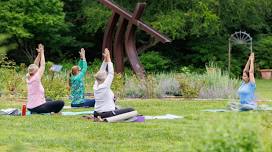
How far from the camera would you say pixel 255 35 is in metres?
37.9

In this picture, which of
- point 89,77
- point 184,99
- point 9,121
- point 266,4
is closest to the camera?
point 9,121

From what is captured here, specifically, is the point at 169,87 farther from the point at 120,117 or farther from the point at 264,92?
the point at 120,117

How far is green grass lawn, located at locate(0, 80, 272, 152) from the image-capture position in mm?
4324

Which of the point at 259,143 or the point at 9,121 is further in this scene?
the point at 9,121

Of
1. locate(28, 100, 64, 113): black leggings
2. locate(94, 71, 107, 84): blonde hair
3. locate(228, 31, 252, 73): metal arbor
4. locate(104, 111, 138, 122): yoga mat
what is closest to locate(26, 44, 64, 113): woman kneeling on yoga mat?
locate(28, 100, 64, 113): black leggings

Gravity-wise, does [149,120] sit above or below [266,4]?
below

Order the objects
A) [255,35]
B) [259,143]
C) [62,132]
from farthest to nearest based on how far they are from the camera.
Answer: [255,35] → [62,132] → [259,143]

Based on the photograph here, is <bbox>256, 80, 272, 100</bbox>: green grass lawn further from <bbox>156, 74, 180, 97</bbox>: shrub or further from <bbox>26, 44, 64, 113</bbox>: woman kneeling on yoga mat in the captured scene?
<bbox>26, 44, 64, 113</bbox>: woman kneeling on yoga mat

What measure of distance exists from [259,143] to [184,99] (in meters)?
12.4

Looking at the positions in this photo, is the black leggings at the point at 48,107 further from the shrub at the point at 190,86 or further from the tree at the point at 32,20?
the tree at the point at 32,20

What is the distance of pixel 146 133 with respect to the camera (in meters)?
9.52

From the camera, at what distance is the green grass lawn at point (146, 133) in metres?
4.32

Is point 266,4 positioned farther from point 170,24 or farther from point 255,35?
point 170,24

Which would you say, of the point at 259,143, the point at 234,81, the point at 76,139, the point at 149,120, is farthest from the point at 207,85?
the point at 259,143
